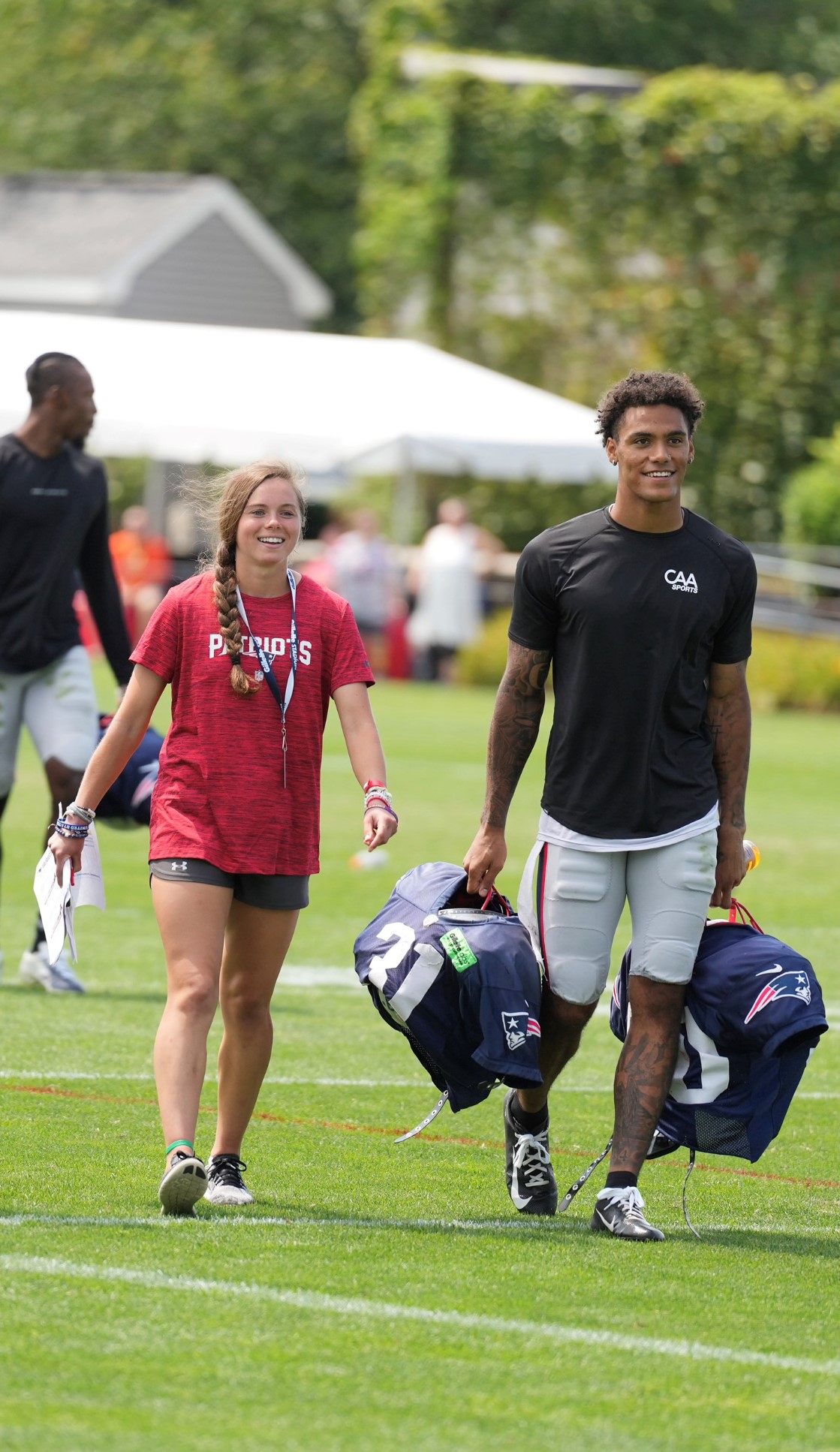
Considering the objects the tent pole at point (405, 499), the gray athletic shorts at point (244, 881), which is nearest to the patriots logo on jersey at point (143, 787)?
the gray athletic shorts at point (244, 881)

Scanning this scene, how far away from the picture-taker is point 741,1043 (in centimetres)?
632

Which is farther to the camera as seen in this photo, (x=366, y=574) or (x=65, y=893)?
(x=366, y=574)

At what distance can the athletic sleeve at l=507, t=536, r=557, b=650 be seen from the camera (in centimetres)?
630

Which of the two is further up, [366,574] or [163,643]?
[163,643]

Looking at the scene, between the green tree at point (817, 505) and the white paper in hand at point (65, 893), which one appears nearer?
the white paper in hand at point (65, 893)

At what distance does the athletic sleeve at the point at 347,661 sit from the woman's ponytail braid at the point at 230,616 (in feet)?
0.81

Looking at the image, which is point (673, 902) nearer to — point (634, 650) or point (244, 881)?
point (634, 650)

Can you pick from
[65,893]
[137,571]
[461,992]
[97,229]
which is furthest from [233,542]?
[97,229]

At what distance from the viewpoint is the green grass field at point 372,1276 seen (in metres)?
4.48

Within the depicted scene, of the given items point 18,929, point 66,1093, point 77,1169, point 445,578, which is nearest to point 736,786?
point 77,1169

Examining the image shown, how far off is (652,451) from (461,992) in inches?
56.2

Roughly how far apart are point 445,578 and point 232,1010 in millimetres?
24077

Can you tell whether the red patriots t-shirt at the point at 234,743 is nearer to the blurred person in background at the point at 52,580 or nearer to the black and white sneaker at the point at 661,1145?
the black and white sneaker at the point at 661,1145

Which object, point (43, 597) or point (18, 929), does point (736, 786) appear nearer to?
point (43, 597)
